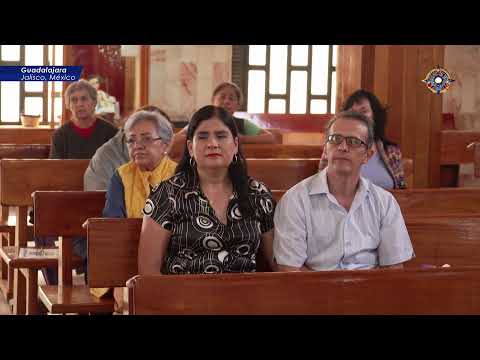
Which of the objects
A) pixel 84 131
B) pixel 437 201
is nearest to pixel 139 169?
pixel 437 201

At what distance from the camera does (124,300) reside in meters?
3.73

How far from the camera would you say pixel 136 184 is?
13.7ft

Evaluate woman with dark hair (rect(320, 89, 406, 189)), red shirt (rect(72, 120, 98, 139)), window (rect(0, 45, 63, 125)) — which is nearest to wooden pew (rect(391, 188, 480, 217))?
woman with dark hair (rect(320, 89, 406, 189))

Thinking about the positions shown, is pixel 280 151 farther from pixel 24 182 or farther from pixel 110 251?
pixel 110 251

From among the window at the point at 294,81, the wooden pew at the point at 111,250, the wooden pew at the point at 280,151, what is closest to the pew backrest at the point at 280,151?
the wooden pew at the point at 280,151

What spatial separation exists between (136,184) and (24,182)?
4.45 feet

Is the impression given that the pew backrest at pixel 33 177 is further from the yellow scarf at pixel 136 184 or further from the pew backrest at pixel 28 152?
the pew backrest at pixel 28 152

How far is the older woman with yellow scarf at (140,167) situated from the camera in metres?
4.14

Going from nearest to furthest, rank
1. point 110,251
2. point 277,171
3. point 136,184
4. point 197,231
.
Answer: point 197,231 → point 110,251 → point 136,184 → point 277,171

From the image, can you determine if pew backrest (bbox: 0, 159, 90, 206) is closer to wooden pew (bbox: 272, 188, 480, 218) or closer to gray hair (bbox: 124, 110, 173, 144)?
gray hair (bbox: 124, 110, 173, 144)

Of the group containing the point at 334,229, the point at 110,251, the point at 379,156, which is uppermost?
the point at 379,156
